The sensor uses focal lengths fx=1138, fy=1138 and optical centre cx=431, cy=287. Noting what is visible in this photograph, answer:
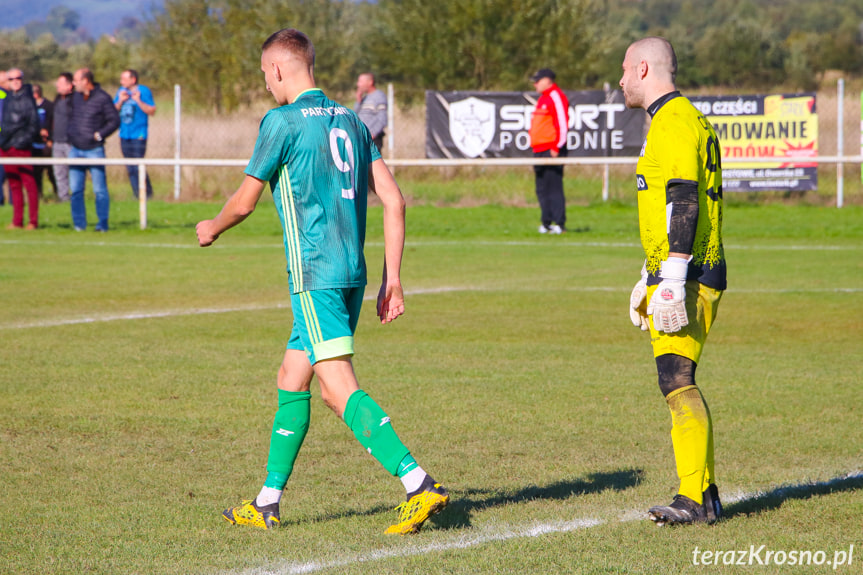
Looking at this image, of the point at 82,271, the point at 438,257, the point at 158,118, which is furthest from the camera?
the point at 158,118

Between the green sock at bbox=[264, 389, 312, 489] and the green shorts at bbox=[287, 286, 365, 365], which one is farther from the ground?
the green shorts at bbox=[287, 286, 365, 365]

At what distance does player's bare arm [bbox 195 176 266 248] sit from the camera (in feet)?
14.3

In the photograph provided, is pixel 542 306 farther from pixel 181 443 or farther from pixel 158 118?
pixel 158 118

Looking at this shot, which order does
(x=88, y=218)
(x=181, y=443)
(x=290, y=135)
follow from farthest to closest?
(x=88, y=218) < (x=181, y=443) < (x=290, y=135)

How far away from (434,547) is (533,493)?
0.92 metres

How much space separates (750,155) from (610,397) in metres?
16.1

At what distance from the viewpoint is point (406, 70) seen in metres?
34.3

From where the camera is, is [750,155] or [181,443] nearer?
[181,443]

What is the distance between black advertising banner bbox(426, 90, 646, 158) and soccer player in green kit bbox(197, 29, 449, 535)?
18.8 m

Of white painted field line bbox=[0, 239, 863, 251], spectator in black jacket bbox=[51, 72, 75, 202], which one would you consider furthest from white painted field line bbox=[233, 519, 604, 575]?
spectator in black jacket bbox=[51, 72, 75, 202]

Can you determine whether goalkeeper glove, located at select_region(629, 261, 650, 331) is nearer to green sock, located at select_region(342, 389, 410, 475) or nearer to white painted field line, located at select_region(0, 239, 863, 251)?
green sock, located at select_region(342, 389, 410, 475)

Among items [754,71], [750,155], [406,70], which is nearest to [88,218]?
[750,155]

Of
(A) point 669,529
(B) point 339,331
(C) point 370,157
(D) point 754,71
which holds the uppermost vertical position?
(D) point 754,71

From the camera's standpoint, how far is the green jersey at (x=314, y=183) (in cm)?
433
